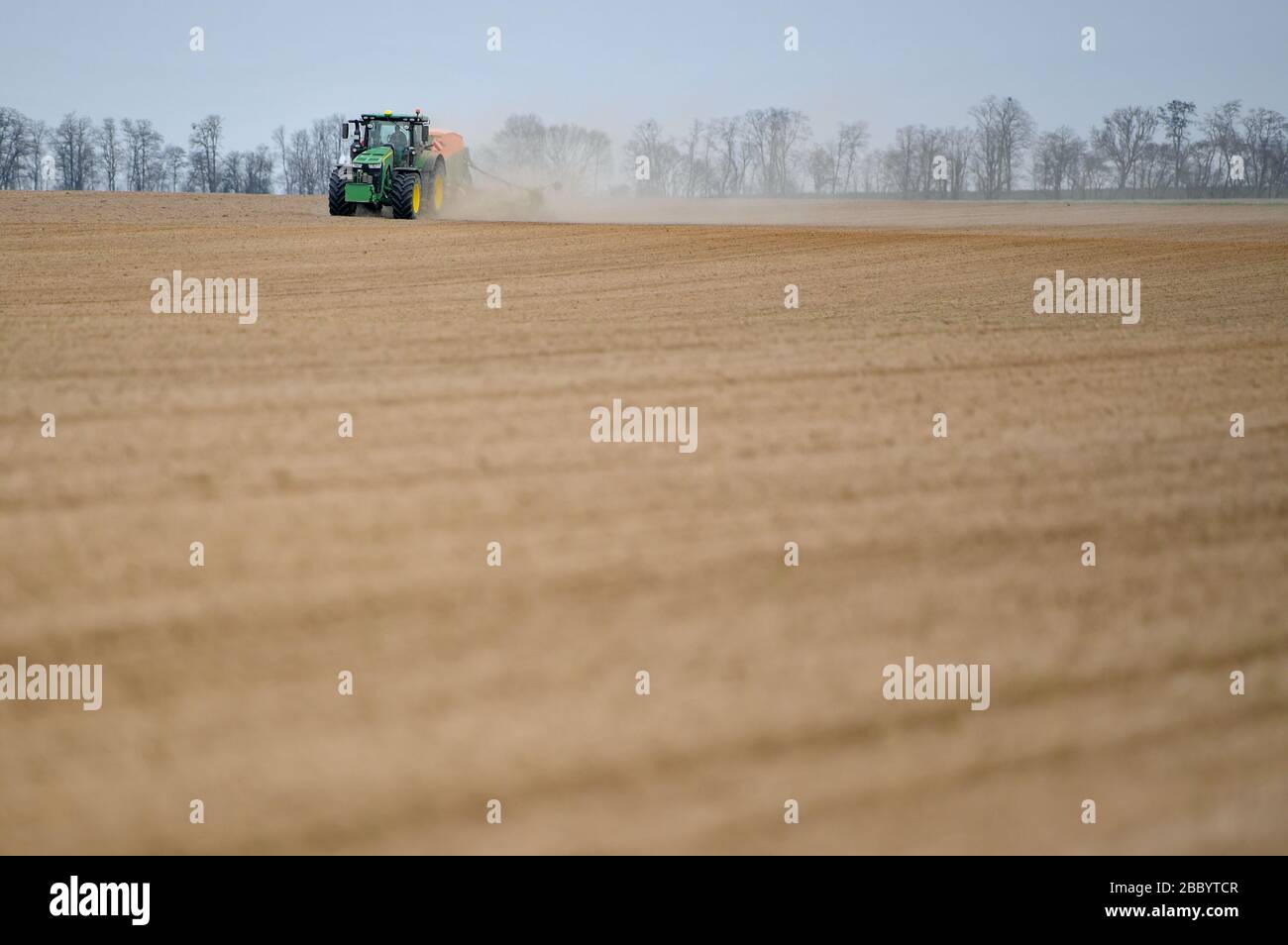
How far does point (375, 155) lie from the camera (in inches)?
885

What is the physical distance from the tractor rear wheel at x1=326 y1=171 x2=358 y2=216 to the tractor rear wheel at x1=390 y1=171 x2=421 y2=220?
1.07 m

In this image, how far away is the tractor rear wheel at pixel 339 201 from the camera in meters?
22.4

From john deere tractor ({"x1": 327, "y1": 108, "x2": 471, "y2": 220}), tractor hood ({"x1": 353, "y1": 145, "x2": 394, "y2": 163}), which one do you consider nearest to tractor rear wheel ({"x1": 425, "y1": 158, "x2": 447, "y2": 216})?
john deere tractor ({"x1": 327, "y1": 108, "x2": 471, "y2": 220})

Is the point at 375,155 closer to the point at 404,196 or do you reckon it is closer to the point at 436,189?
the point at 404,196

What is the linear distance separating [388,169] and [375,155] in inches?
20.3

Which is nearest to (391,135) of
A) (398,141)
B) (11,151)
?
(398,141)

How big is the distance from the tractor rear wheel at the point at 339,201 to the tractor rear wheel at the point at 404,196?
1.07 metres

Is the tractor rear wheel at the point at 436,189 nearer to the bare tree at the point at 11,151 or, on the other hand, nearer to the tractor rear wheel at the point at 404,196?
the tractor rear wheel at the point at 404,196

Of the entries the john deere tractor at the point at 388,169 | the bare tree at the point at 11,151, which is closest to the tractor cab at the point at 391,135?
the john deere tractor at the point at 388,169

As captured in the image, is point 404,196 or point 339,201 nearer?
point 404,196

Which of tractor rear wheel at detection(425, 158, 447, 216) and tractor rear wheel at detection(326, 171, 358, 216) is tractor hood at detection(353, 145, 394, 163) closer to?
tractor rear wheel at detection(326, 171, 358, 216)
